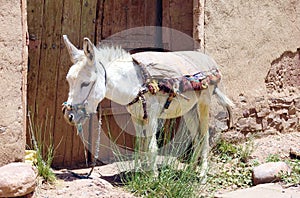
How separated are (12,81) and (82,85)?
650mm

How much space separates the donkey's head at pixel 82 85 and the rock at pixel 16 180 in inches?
25.4

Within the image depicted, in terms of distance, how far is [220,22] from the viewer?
6.71 meters

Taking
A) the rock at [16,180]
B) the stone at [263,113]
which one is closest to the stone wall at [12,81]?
the rock at [16,180]

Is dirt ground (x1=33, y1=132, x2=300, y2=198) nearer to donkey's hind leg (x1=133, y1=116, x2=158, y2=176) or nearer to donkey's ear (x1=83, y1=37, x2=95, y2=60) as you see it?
donkey's hind leg (x1=133, y1=116, x2=158, y2=176)

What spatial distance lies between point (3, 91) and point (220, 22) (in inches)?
125

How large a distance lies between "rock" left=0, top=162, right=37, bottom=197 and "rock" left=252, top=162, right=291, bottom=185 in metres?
2.67

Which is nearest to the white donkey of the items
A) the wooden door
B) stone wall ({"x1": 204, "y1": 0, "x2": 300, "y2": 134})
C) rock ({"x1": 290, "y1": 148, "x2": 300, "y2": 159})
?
the wooden door

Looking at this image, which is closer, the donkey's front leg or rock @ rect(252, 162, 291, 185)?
the donkey's front leg

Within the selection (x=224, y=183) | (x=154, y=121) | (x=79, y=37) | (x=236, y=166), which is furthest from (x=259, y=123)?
(x=79, y=37)

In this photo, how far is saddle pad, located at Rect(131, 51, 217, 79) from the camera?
17.7 ft

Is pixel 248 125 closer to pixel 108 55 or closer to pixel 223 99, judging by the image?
pixel 223 99

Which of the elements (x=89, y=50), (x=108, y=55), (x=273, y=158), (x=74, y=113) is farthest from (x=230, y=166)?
(x=89, y=50)

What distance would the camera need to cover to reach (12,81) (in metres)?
4.75

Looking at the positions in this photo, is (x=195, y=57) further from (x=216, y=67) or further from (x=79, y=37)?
(x=79, y=37)
